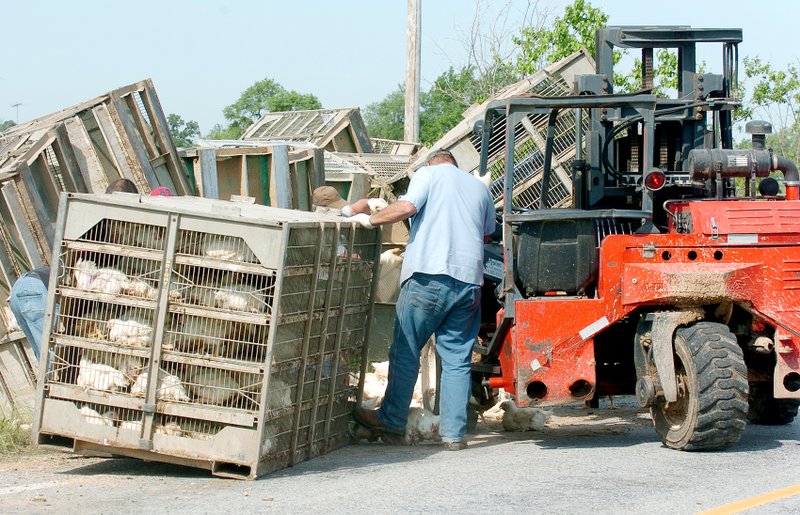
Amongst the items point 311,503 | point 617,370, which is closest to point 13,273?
point 311,503

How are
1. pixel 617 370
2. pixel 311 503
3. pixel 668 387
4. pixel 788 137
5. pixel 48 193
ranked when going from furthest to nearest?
pixel 788 137, pixel 48 193, pixel 617 370, pixel 668 387, pixel 311 503

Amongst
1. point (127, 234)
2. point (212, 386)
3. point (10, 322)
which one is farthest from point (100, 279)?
point (10, 322)

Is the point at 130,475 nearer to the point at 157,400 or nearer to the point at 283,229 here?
the point at 157,400

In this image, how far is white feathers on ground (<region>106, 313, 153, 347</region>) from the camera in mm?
6574

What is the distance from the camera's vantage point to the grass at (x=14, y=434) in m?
7.39

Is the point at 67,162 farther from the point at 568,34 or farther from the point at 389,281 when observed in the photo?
the point at 568,34

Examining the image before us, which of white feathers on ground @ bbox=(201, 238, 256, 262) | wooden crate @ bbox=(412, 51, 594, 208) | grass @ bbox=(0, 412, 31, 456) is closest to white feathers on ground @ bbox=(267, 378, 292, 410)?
white feathers on ground @ bbox=(201, 238, 256, 262)

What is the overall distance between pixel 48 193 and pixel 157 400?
3321 mm

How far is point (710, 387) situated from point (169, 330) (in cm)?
347

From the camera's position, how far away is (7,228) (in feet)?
29.1

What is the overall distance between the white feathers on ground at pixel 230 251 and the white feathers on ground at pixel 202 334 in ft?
1.25

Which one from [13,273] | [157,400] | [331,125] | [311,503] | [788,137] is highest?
[788,137]

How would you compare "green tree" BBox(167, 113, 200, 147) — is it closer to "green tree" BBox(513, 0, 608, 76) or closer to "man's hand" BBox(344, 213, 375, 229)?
"green tree" BBox(513, 0, 608, 76)

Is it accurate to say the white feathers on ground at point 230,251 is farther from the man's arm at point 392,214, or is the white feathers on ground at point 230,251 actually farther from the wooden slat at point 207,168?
the wooden slat at point 207,168
